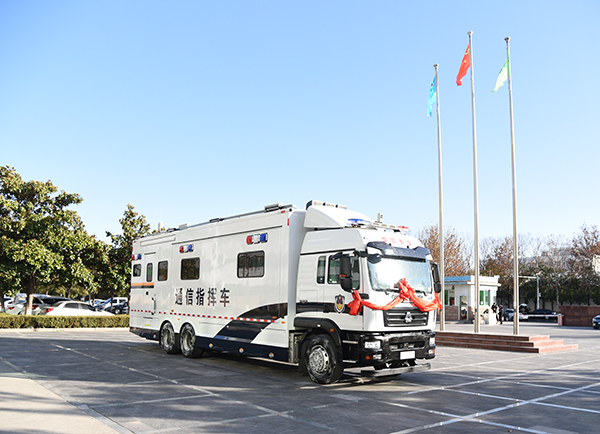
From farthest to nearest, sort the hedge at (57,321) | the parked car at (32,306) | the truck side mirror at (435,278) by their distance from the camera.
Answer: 1. the parked car at (32,306)
2. the hedge at (57,321)
3. the truck side mirror at (435,278)

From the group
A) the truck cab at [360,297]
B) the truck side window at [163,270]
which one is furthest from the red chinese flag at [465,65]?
the truck side window at [163,270]

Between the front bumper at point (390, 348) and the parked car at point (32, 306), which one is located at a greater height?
the front bumper at point (390, 348)

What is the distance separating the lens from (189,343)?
14203mm

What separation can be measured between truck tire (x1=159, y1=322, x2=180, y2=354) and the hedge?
38.0 feet

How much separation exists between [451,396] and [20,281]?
22.0 m

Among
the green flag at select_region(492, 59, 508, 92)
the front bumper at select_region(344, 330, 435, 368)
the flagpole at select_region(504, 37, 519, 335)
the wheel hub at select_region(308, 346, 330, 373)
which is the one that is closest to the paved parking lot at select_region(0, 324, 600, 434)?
the wheel hub at select_region(308, 346, 330, 373)

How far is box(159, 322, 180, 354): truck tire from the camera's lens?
48.2 ft

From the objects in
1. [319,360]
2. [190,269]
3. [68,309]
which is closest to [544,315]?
[68,309]

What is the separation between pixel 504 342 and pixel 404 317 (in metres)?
11.2

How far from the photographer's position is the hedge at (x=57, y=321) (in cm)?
2320

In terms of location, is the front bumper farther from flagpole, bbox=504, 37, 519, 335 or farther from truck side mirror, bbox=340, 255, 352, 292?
flagpole, bbox=504, 37, 519, 335

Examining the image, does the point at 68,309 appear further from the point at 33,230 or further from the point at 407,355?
the point at 407,355

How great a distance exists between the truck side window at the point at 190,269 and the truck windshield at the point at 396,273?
5853 mm

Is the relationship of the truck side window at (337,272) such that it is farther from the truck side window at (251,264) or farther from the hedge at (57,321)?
the hedge at (57,321)
